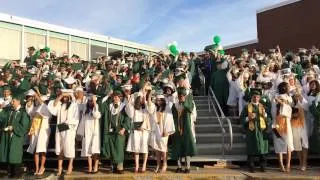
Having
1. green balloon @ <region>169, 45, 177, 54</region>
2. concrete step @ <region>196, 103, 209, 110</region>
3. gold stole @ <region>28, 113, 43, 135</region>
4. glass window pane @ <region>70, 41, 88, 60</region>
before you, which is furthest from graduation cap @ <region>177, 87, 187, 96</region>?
glass window pane @ <region>70, 41, 88, 60</region>

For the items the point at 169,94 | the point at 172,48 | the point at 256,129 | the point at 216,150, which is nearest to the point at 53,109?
the point at 169,94

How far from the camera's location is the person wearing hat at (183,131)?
31.7ft

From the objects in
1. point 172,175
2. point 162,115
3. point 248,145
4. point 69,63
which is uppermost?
A: point 69,63

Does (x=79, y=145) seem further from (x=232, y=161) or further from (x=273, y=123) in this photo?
(x=273, y=123)

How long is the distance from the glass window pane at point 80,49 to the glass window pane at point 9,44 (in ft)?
10.7

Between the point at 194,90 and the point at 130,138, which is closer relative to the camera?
the point at 130,138

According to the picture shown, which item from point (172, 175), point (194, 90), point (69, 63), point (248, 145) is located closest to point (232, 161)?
point (248, 145)

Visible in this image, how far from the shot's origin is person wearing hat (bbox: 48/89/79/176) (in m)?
9.91

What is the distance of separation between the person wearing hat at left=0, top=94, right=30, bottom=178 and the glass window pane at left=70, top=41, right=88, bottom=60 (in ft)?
40.9

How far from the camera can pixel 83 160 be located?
11242 millimetres

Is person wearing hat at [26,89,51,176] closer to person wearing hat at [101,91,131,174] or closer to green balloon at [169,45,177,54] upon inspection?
person wearing hat at [101,91,131,174]

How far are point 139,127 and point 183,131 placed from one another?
3.30 ft

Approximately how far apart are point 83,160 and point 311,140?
18.4ft

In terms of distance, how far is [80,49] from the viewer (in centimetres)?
2306
